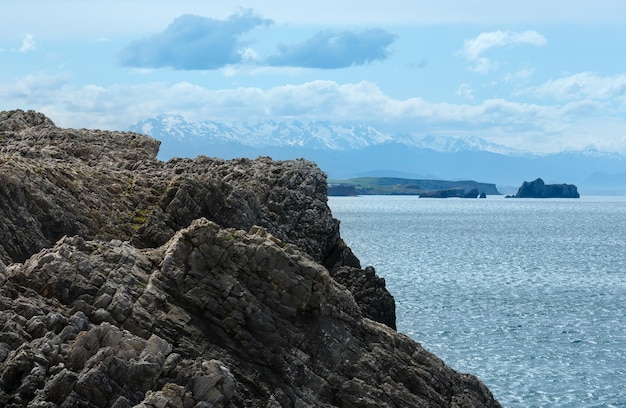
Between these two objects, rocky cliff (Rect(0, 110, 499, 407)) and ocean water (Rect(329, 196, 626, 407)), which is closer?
rocky cliff (Rect(0, 110, 499, 407))

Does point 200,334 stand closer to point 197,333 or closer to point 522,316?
point 197,333

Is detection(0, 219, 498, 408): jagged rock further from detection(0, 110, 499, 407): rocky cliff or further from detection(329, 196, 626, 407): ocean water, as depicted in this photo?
detection(329, 196, 626, 407): ocean water

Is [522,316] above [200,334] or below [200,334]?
below

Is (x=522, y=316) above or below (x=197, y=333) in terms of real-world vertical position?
below

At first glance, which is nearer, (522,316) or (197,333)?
(197,333)

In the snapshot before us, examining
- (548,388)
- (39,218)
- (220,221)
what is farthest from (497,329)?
(39,218)

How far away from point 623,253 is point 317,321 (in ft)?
454

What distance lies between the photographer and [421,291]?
332 ft

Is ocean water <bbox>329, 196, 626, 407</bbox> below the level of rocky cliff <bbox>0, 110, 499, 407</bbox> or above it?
below

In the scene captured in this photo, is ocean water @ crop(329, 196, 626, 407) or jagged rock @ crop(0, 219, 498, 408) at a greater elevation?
jagged rock @ crop(0, 219, 498, 408)

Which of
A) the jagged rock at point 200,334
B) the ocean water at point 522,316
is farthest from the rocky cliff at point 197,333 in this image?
the ocean water at point 522,316

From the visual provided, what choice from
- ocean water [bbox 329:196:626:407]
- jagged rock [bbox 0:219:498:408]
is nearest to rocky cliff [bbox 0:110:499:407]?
jagged rock [bbox 0:219:498:408]

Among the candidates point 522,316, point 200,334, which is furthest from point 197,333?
point 522,316

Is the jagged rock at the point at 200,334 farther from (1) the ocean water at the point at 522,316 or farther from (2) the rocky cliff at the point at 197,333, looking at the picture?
(1) the ocean water at the point at 522,316
